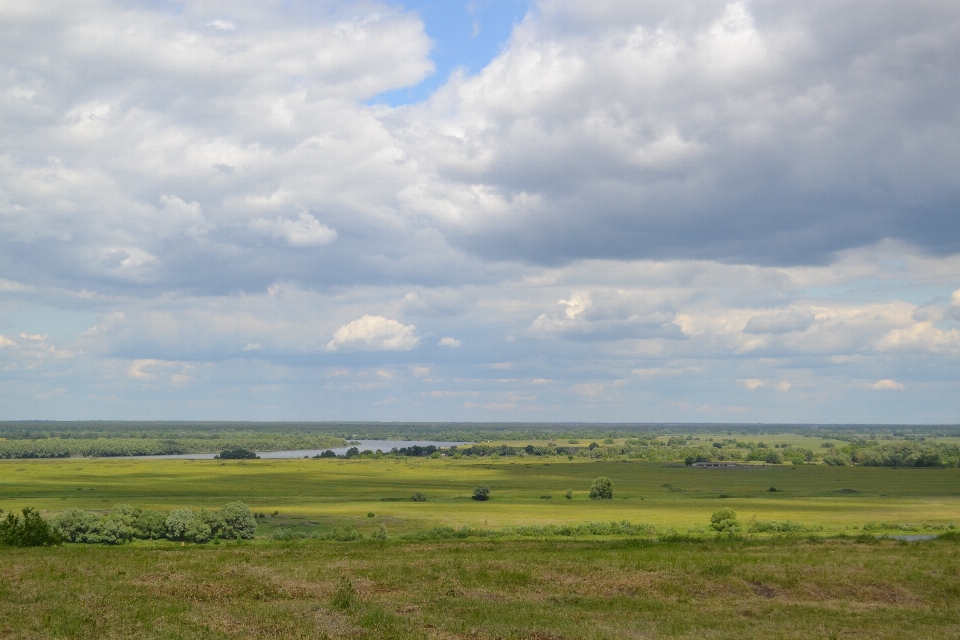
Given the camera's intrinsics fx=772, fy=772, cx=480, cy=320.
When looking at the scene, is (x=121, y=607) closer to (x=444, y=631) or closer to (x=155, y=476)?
(x=444, y=631)

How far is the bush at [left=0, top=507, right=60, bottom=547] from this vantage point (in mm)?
45281

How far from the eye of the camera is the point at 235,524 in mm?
67812

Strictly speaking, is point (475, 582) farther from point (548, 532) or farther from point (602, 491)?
point (602, 491)

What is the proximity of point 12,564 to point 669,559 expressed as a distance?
32169mm

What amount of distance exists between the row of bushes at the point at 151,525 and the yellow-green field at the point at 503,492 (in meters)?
14.0

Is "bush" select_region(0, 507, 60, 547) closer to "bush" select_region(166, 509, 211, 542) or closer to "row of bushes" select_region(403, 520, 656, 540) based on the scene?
"bush" select_region(166, 509, 211, 542)

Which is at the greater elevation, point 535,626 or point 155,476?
point 535,626

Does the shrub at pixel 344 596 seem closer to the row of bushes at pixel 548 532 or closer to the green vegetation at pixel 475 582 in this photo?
the green vegetation at pixel 475 582

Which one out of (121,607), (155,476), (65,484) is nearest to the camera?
(121,607)

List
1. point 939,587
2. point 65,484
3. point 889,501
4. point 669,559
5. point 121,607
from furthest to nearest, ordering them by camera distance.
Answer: point 65,484
point 889,501
point 669,559
point 939,587
point 121,607

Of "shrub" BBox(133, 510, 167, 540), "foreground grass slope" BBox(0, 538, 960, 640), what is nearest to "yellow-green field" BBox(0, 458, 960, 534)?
"shrub" BBox(133, 510, 167, 540)

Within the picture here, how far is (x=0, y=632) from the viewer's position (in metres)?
24.4

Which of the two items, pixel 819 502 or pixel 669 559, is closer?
pixel 669 559

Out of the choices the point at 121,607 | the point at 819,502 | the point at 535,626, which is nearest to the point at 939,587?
the point at 535,626
